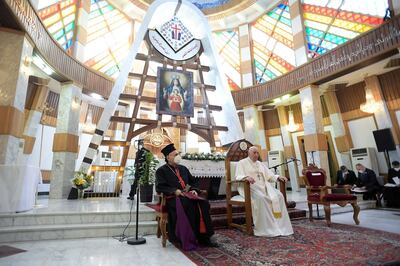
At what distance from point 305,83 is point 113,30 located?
27.4 feet

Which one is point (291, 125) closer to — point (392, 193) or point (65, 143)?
point (392, 193)

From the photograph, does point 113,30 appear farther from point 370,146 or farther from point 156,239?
point 370,146

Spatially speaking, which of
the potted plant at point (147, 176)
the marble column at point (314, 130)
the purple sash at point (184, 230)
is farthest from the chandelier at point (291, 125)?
the purple sash at point (184, 230)

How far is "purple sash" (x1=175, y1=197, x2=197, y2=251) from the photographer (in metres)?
2.60

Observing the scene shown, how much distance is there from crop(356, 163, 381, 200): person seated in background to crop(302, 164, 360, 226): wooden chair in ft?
9.17

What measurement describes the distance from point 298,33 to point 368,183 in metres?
5.73

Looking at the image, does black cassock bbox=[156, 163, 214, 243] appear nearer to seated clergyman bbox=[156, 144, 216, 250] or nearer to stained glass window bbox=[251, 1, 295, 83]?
seated clergyman bbox=[156, 144, 216, 250]

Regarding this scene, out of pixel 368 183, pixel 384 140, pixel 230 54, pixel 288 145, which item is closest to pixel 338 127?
pixel 384 140

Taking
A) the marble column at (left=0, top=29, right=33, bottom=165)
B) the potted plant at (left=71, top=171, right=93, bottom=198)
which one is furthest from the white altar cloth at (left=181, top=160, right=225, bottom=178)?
the marble column at (left=0, top=29, right=33, bottom=165)

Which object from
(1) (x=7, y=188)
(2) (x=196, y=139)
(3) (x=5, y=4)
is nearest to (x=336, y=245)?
(1) (x=7, y=188)

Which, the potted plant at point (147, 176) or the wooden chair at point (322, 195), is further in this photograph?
the potted plant at point (147, 176)

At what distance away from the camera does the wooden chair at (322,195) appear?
373 cm

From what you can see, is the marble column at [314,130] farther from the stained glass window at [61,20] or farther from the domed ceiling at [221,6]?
the stained glass window at [61,20]

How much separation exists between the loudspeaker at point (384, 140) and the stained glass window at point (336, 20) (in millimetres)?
3171
